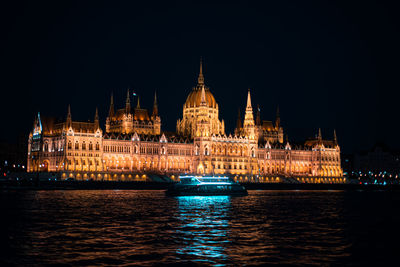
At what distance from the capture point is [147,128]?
18500cm

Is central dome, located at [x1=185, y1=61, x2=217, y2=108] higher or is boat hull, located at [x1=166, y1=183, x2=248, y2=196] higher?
central dome, located at [x1=185, y1=61, x2=217, y2=108]

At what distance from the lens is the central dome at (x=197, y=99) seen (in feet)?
623

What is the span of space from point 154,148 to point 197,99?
27.9 meters

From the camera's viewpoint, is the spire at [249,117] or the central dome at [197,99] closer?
the central dome at [197,99]

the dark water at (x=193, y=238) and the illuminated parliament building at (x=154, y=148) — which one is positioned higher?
the illuminated parliament building at (x=154, y=148)

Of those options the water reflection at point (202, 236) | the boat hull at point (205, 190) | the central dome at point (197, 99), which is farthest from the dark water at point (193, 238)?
the central dome at point (197, 99)

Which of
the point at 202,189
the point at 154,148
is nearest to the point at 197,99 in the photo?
the point at 154,148

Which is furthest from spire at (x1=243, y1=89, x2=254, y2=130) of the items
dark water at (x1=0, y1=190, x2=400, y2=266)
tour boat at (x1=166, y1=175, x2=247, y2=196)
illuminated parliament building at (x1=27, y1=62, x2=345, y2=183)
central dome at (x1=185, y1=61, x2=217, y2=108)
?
dark water at (x1=0, y1=190, x2=400, y2=266)

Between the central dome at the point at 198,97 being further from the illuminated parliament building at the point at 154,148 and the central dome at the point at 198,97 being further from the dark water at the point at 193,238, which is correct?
the dark water at the point at 193,238

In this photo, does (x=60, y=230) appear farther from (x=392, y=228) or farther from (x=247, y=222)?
(x=392, y=228)

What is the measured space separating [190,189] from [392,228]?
5746cm

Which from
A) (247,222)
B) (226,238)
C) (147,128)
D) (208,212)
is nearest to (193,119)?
(147,128)

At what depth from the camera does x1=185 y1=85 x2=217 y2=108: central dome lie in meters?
190

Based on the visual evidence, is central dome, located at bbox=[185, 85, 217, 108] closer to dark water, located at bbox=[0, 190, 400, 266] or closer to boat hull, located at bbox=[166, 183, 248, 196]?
boat hull, located at bbox=[166, 183, 248, 196]
